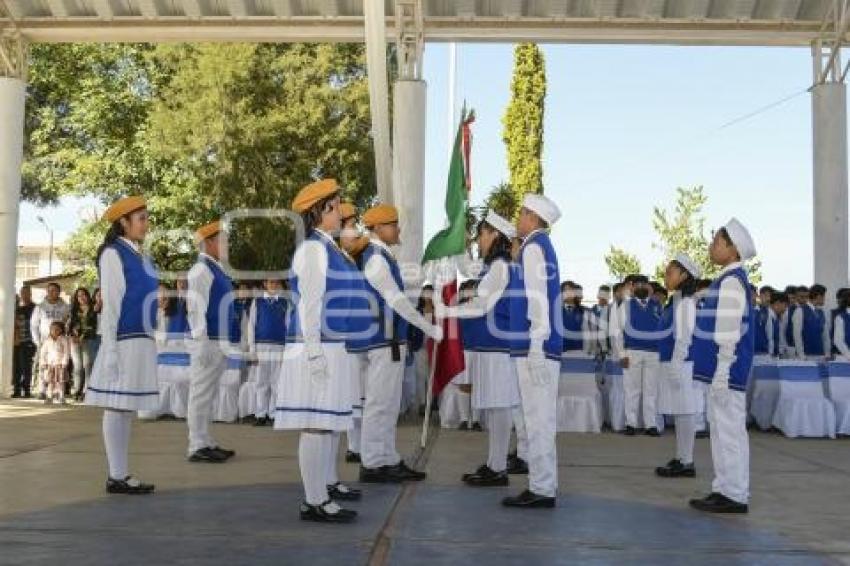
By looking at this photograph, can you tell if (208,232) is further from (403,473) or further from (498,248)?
(403,473)

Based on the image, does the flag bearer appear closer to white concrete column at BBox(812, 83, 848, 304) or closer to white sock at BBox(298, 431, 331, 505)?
white sock at BBox(298, 431, 331, 505)

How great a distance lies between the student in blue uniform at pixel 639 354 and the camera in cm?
1155

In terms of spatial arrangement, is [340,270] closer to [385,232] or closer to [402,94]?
[385,232]

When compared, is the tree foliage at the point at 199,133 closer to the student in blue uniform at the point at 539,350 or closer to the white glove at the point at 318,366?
the student in blue uniform at the point at 539,350

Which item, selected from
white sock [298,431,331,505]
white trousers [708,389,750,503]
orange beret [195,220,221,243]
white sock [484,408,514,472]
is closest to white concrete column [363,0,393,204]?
orange beret [195,220,221,243]

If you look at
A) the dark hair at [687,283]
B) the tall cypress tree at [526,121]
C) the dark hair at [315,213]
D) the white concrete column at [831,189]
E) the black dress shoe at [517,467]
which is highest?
the tall cypress tree at [526,121]

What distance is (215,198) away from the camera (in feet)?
78.9

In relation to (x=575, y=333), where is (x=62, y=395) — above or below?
below

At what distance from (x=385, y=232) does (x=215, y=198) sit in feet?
57.3

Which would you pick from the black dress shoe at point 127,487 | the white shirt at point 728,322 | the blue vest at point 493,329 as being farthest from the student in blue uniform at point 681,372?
the black dress shoe at point 127,487

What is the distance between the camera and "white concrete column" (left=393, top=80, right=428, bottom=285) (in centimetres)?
1302

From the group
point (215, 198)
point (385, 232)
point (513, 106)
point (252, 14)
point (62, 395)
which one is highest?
point (513, 106)

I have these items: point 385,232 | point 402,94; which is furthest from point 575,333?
point 385,232

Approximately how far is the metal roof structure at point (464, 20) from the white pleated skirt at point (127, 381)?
8400mm
